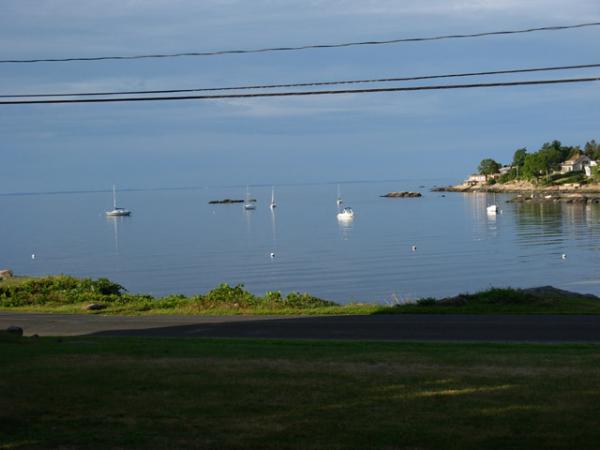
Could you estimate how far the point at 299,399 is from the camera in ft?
36.5

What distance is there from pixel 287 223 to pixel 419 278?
268 ft

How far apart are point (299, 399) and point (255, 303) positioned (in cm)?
1729

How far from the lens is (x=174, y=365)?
13828 millimetres

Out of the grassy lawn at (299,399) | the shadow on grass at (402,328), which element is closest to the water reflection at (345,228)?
the shadow on grass at (402,328)

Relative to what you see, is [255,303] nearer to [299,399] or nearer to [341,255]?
[299,399]

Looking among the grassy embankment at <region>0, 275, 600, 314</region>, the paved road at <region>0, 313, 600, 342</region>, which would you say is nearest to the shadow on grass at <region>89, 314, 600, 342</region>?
the paved road at <region>0, 313, 600, 342</region>

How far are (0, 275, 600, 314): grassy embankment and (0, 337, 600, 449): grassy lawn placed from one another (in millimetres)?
10330

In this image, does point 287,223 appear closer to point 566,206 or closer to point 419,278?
point 566,206

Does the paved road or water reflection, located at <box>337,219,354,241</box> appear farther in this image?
water reflection, located at <box>337,219,354,241</box>

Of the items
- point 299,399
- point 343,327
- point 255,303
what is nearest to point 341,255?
point 255,303

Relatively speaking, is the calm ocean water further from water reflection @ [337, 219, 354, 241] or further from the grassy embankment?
the grassy embankment

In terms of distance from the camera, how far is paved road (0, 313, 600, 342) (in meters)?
20.5

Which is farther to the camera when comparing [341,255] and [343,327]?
[341,255]

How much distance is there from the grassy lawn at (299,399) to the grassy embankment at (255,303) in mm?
10330
